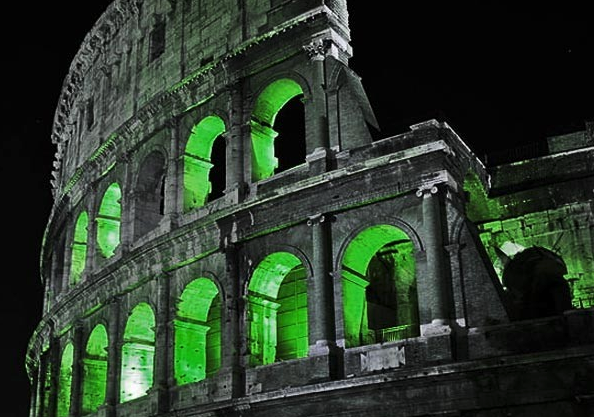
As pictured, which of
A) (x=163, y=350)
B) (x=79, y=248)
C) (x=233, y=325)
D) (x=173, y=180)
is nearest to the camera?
(x=233, y=325)

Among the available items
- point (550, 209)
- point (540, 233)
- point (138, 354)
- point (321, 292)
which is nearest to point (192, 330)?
point (138, 354)

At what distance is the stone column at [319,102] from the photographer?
16984 mm

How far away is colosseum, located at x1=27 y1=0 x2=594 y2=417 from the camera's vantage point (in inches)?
561

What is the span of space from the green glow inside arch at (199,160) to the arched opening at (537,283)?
7102 mm

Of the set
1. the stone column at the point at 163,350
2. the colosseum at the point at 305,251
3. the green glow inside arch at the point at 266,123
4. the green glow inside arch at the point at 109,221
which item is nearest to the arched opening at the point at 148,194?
the colosseum at the point at 305,251

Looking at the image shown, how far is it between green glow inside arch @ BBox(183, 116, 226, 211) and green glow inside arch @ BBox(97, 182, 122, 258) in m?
3.55

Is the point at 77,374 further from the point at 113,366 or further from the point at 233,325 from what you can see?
the point at 233,325

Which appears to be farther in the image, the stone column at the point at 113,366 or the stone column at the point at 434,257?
the stone column at the point at 113,366

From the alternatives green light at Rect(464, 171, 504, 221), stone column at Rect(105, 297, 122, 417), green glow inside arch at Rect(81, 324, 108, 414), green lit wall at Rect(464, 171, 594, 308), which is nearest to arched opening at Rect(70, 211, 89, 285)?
green glow inside arch at Rect(81, 324, 108, 414)

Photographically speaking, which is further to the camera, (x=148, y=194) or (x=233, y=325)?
(x=148, y=194)

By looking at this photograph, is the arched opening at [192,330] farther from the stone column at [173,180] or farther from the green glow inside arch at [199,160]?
the green glow inside arch at [199,160]

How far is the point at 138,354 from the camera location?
19969mm

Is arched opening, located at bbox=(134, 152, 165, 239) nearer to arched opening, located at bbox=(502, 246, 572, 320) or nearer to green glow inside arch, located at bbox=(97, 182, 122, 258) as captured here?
green glow inside arch, located at bbox=(97, 182, 122, 258)

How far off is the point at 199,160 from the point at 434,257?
729cm
